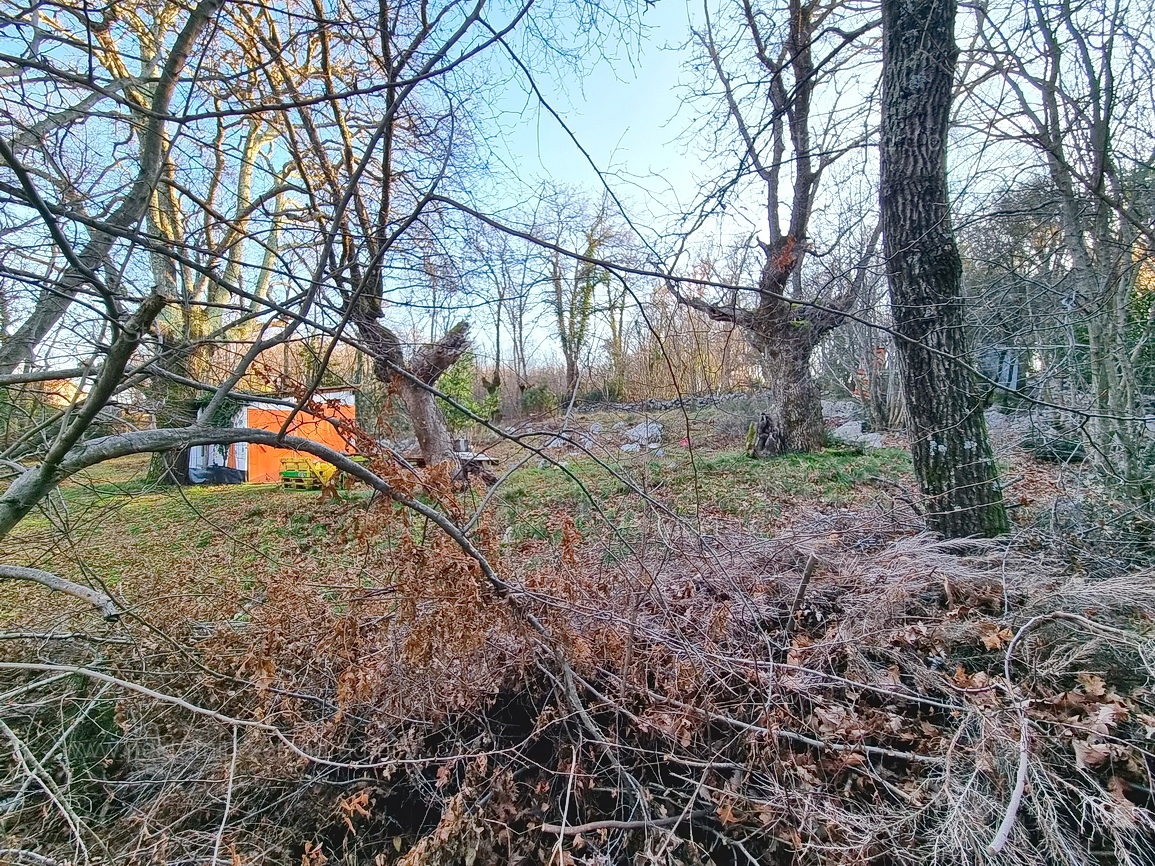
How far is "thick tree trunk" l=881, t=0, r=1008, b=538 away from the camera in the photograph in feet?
9.51

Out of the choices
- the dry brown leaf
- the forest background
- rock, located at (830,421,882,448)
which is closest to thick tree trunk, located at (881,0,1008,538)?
the forest background

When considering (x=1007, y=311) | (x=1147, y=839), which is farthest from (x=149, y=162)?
(x=1007, y=311)

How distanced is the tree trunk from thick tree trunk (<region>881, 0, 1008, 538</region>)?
4744 mm

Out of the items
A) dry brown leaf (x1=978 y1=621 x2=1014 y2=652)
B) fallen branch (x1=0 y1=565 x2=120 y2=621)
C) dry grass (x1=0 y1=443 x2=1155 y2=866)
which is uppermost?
fallen branch (x1=0 y1=565 x2=120 y2=621)

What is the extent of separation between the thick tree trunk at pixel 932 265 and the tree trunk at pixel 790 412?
15.6 feet

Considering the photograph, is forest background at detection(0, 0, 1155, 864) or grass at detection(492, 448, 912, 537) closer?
forest background at detection(0, 0, 1155, 864)

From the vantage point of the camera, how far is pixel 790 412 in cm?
788

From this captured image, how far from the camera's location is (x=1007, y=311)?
350 centimetres

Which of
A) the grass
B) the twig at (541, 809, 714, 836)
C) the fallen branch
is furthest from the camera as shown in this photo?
the grass

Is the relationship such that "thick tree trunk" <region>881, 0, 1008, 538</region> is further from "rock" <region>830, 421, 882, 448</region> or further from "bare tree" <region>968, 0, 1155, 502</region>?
"rock" <region>830, 421, 882, 448</region>

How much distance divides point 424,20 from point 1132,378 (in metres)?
4.47

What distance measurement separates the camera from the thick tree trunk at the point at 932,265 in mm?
2898

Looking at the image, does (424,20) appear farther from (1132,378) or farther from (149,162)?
(1132,378)

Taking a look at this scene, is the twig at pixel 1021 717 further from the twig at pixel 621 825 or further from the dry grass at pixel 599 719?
the twig at pixel 621 825
